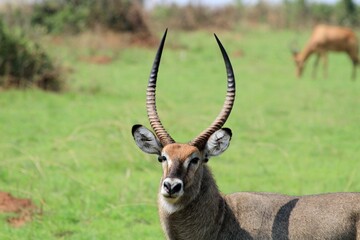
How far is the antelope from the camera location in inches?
239

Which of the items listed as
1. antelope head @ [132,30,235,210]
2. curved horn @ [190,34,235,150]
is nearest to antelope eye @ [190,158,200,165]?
antelope head @ [132,30,235,210]

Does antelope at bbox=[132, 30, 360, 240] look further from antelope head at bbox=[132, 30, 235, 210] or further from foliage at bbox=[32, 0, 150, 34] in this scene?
foliage at bbox=[32, 0, 150, 34]

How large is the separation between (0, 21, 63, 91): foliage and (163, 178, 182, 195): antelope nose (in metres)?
14.5

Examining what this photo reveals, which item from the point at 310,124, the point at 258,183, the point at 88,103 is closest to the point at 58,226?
the point at 258,183

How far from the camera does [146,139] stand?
632 cm

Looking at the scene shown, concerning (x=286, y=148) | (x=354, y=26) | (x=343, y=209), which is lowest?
(x=354, y=26)

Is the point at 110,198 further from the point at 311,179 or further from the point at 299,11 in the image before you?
the point at 299,11

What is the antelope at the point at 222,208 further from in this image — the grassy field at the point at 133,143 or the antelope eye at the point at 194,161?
the grassy field at the point at 133,143

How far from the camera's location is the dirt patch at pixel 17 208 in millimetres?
9016

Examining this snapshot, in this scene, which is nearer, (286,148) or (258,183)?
(258,183)

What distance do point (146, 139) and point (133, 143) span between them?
6.40 meters

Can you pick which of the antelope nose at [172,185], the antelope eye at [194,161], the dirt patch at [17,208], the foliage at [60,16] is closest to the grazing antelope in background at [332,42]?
the foliage at [60,16]

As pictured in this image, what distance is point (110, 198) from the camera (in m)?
9.95

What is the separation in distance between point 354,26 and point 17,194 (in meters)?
39.9
